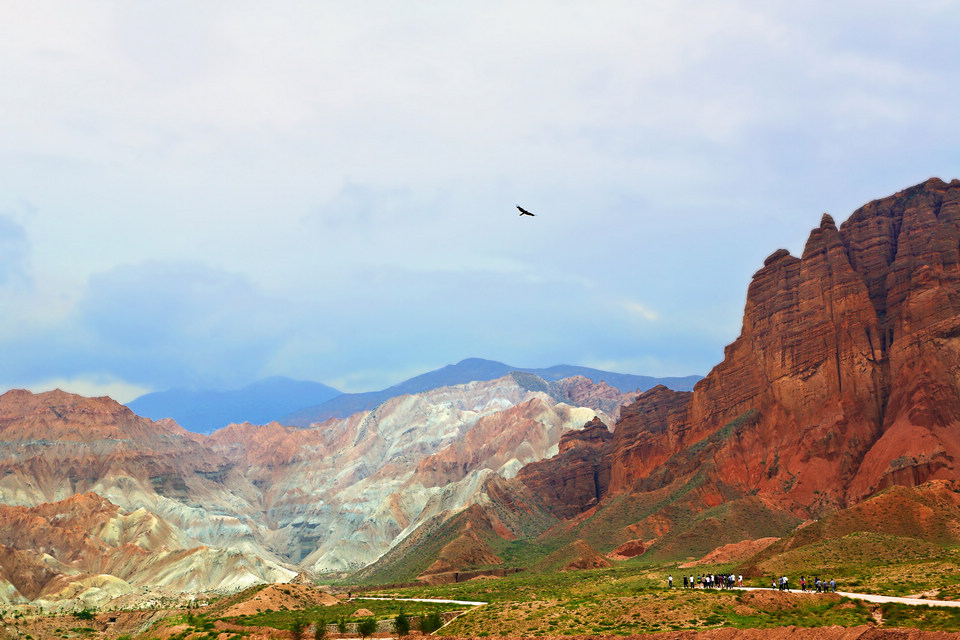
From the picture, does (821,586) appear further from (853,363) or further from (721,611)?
(853,363)

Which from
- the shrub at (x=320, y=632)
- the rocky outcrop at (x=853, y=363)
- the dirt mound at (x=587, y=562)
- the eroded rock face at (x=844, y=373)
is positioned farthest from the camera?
the eroded rock face at (x=844, y=373)

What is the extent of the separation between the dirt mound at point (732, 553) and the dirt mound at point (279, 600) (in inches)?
2011

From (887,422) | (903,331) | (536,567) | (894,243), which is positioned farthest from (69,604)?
(894,243)

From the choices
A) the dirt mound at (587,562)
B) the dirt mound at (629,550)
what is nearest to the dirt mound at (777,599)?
the dirt mound at (587,562)

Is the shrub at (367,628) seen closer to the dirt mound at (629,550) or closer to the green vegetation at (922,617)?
the green vegetation at (922,617)

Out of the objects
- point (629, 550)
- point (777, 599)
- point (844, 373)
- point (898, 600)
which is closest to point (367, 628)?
point (777, 599)

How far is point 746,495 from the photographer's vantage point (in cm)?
15750

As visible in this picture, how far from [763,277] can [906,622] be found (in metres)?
144

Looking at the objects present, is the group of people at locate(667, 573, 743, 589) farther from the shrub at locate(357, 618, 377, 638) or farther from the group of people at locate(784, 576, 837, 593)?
the shrub at locate(357, 618, 377, 638)

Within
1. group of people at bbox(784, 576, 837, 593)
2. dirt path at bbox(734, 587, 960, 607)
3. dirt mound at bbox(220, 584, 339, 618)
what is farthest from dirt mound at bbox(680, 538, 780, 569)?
dirt path at bbox(734, 587, 960, 607)

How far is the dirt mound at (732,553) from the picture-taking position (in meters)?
117

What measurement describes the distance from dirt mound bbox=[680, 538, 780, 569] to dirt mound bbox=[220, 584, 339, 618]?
2011 inches

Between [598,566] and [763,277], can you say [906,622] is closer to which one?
[598,566]

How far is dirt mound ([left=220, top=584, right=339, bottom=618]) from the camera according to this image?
89.2 metres
